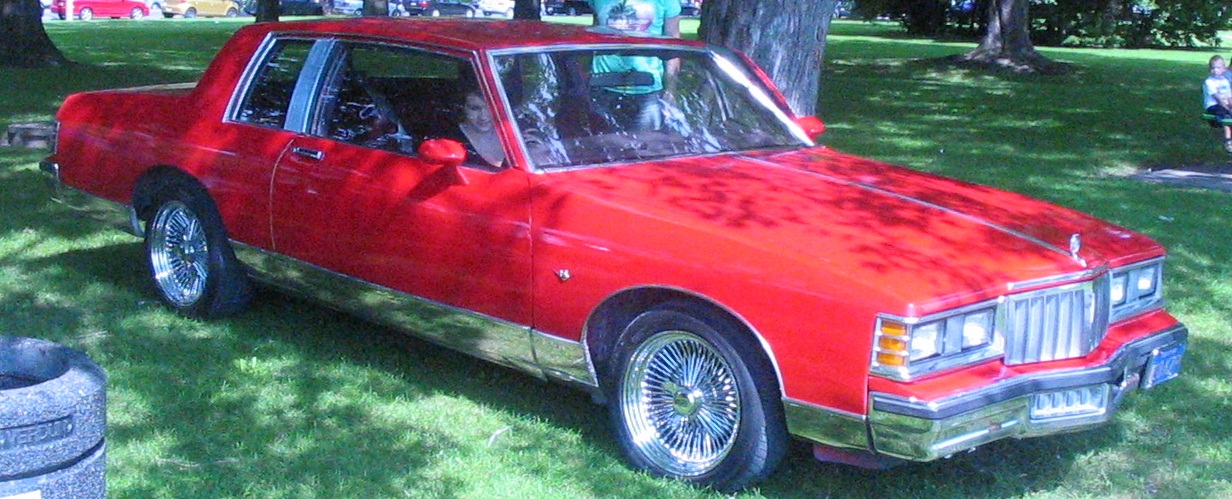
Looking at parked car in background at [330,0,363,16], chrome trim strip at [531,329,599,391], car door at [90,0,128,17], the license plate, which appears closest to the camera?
the license plate

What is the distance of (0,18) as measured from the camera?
65.4 ft

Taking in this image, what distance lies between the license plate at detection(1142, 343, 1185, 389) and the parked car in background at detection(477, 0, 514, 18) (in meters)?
58.1

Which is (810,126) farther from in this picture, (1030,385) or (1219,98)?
(1219,98)

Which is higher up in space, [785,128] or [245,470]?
[785,128]

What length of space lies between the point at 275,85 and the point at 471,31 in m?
1.06

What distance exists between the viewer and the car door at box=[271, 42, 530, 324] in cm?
536

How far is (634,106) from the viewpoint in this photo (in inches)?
232

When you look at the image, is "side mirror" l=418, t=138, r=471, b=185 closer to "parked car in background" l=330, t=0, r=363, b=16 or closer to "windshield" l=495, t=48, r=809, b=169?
"windshield" l=495, t=48, r=809, b=169

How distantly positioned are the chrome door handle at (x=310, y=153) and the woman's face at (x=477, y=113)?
0.71 meters

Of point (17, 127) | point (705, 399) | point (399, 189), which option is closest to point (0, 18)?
point (17, 127)

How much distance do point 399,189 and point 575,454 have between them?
126 cm

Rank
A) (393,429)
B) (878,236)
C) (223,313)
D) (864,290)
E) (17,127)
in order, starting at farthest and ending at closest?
1. (17,127)
2. (223,313)
3. (393,429)
4. (878,236)
5. (864,290)

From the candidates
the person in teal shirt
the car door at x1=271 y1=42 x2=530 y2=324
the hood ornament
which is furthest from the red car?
the hood ornament

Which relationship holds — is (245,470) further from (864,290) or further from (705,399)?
(864,290)
